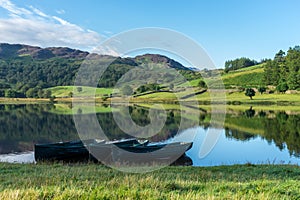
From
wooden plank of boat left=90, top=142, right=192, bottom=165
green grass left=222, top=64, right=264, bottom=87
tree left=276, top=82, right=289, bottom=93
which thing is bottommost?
wooden plank of boat left=90, top=142, right=192, bottom=165

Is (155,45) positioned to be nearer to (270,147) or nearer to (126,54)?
(126,54)

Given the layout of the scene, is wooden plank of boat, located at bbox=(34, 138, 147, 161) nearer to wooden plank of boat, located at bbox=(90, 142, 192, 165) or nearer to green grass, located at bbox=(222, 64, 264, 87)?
wooden plank of boat, located at bbox=(90, 142, 192, 165)

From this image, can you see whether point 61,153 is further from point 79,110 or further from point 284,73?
point 284,73

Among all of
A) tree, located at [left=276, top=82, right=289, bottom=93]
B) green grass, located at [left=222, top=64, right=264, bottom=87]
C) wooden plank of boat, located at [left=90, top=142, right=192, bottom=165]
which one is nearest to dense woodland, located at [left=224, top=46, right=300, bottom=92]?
tree, located at [left=276, top=82, right=289, bottom=93]

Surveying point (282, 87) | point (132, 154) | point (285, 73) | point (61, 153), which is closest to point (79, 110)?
point (61, 153)

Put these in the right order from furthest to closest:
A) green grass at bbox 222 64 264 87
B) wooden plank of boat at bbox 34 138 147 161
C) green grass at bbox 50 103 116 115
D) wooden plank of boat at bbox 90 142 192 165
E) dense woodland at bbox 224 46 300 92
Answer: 1. green grass at bbox 222 64 264 87
2. dense woodland at bbox 224 46 300 92
3. green grass at bbox 50 103 116 115
4. wooden plank of boat at bbox 34 138 147 161
5. wooden plank of boat at bbox 90 142 192 165

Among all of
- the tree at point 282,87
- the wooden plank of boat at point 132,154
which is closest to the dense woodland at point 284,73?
the tree at point 282,87

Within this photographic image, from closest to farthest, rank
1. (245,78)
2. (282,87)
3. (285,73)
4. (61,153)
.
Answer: (61,153) < (282,87) < (285,73) < (245,78)

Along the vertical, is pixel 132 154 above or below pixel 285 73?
below

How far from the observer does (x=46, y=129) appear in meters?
44.8

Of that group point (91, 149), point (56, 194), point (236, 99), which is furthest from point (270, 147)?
point (236, 99)

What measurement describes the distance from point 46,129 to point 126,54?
109 ft

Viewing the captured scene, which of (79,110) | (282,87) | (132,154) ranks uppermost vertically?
(282,87)

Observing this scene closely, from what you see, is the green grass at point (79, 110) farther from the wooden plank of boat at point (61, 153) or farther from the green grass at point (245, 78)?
the green grass at point (245, 78)
